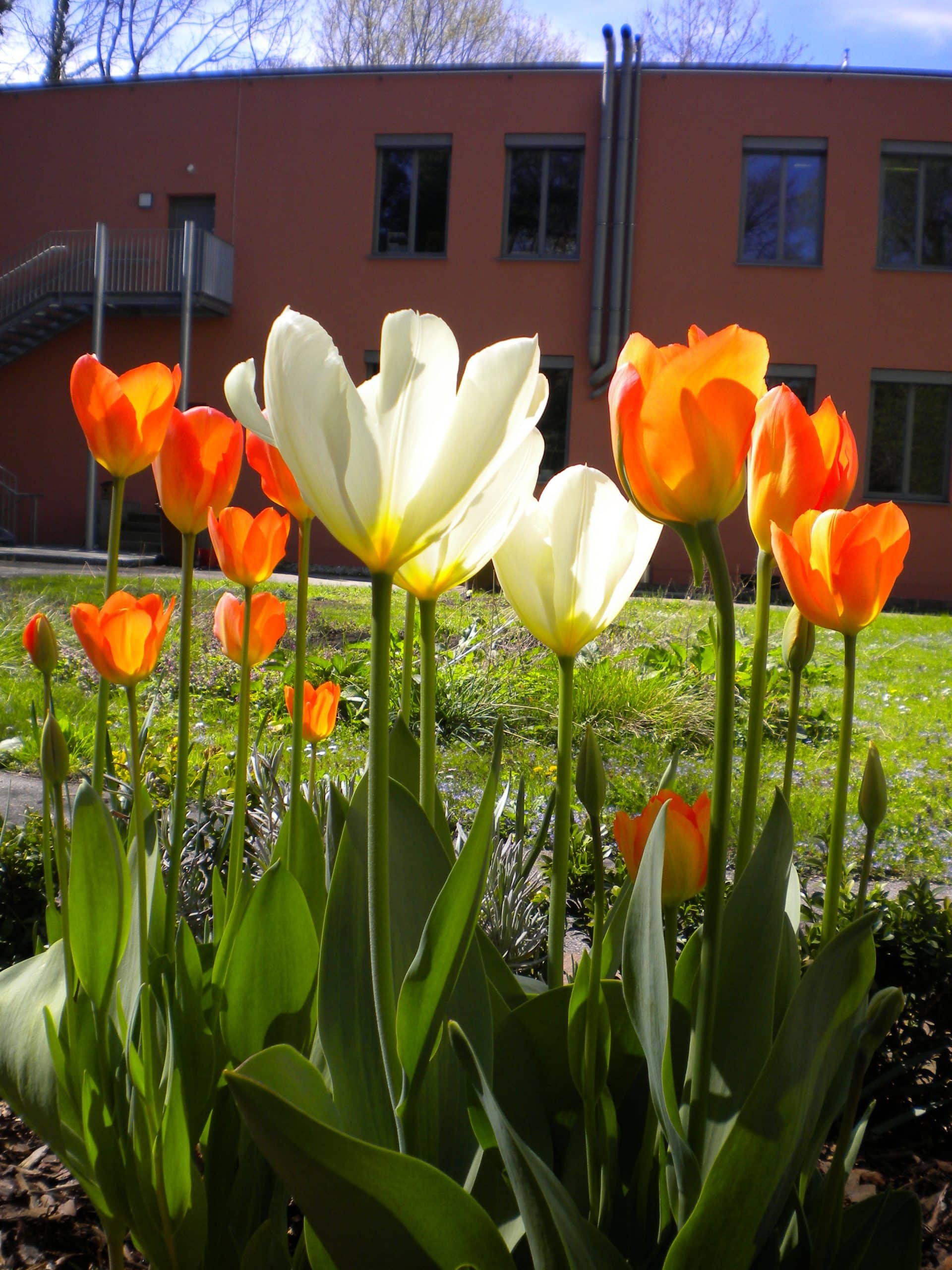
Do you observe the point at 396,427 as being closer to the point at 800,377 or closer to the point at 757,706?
the point at 757,706

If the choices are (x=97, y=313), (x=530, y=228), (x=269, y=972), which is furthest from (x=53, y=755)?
(x=530, y=228)

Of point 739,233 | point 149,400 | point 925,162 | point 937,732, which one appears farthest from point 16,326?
point 149,400

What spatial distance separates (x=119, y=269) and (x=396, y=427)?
15606 mm

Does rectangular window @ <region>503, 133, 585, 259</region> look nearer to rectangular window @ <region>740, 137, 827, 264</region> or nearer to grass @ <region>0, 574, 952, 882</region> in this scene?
rectangular window @ <region>740, 137, 827, 264</region>

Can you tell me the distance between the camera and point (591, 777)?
32.9 inches

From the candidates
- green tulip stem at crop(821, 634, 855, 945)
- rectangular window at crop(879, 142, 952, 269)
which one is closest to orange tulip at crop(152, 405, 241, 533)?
green tulip stem at crop(821, 634, 855, 945)

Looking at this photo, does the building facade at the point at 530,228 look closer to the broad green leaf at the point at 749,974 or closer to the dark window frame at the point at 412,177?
the dark window frame at the point at 412,177

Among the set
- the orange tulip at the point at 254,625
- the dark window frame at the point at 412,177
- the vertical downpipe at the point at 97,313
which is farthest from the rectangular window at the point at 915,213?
the orange tulip at the point at 254,625

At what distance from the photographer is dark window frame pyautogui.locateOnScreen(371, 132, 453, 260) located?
47.9 ft

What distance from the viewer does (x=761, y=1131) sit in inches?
26.6

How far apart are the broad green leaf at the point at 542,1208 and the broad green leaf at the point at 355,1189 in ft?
0.10

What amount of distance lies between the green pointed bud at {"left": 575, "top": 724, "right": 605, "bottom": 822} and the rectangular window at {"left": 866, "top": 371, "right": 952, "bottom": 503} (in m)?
14.4

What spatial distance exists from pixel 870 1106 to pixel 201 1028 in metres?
0.62

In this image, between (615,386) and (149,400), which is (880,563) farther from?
(149,400)
